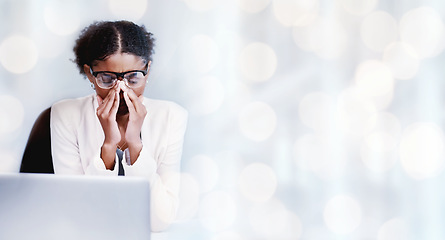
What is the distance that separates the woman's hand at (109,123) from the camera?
1503mm

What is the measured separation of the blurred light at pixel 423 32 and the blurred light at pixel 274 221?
77cm

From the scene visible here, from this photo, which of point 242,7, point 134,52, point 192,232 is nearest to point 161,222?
point 192,232

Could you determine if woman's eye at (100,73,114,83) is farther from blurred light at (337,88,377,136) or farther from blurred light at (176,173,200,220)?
blurred light at (337,88,377,136)

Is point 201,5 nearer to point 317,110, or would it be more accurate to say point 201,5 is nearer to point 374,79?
point 317,110

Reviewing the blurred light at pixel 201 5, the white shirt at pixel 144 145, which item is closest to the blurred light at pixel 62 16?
the white shirt at pixel 144 145

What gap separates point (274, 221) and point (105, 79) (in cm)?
77

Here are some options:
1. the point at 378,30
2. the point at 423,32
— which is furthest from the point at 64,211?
the point at 423,32

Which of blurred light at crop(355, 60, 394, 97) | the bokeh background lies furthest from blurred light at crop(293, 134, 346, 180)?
blurred light at crop(355, 60, 394, 97)

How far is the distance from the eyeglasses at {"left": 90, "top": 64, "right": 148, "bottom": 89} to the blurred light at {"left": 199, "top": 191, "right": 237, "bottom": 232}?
470 millimetres

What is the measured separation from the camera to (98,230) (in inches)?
32.0

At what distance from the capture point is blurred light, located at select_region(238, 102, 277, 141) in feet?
5.18

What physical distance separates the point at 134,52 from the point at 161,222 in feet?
1.93

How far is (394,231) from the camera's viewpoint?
1.62 m

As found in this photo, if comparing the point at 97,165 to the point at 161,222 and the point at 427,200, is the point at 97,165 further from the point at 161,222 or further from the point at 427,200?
the point at 427,200
